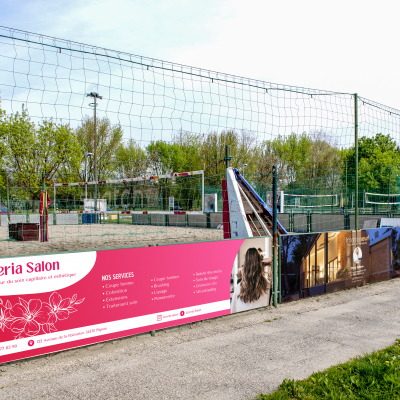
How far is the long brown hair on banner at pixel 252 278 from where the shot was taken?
643 cm

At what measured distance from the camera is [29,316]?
4285mm

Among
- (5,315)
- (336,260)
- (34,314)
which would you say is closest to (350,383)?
(34,314)

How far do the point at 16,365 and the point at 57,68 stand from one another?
151 inches

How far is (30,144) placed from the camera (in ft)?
40.1

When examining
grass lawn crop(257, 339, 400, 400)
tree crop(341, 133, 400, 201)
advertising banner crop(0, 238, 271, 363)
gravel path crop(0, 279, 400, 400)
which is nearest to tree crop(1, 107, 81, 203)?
advertising banner crop(0, 238, 271, 363)

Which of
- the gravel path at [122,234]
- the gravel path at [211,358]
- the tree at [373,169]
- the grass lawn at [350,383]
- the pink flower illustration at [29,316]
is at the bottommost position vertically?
the gravel path at [211,358]

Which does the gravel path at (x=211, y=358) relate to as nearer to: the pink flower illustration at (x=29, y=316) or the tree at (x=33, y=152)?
the pink flower illustration at (x=29, y=316)

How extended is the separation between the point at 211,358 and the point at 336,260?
454cm

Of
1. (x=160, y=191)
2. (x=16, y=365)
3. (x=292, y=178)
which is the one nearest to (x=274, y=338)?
(x=16, y=365)

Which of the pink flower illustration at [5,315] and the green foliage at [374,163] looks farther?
the green foliage at [374,163]

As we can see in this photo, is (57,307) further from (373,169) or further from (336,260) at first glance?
(373,169)

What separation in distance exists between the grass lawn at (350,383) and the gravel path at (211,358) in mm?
213

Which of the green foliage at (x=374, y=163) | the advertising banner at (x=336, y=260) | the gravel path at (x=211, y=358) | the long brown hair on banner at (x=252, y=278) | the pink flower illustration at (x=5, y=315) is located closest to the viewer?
the gravel path at (x=211, y=358)

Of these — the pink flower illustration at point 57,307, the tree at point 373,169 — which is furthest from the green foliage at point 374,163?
the pink flower illustration at point 57,307
